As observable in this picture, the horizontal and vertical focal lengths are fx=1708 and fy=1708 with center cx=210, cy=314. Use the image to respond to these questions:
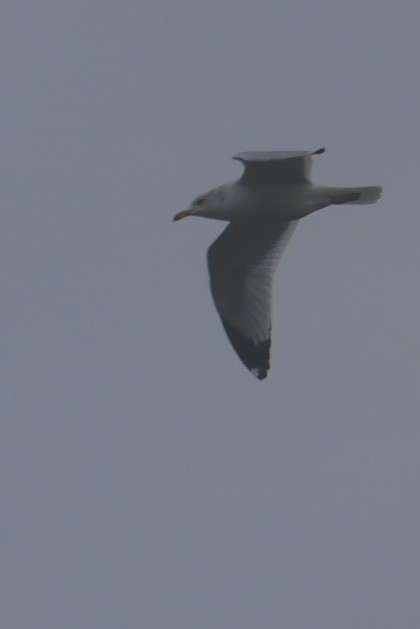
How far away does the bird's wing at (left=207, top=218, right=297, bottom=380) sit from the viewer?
43.5 ft

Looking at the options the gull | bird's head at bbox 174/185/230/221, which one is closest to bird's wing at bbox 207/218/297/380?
the gull

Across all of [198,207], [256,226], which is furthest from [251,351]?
[198,207]

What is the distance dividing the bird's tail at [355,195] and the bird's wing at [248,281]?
81cm

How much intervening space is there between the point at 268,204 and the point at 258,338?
1668mm

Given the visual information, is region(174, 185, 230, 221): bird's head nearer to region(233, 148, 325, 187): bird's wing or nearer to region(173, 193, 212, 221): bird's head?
region(173, 193, 212, 221): bird's head

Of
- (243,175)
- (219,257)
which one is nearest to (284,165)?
(243,175)

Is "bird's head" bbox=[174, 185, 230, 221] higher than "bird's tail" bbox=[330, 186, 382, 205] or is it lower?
lower

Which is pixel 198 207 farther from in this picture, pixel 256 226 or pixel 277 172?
pixel 256 226

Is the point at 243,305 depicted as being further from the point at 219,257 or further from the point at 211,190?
the point at 211,190

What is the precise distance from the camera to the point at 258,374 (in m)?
13.7

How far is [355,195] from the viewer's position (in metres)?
12.6

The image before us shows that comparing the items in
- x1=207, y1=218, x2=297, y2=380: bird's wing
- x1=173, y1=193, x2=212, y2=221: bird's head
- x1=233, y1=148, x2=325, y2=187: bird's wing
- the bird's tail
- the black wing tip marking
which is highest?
x1=233, y1=148, x2=325, y2=187: bird's wing

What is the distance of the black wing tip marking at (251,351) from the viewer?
13695mm

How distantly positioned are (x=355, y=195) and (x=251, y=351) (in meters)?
1.80
